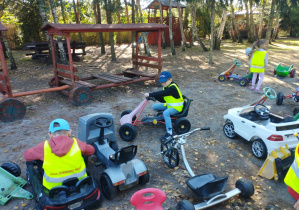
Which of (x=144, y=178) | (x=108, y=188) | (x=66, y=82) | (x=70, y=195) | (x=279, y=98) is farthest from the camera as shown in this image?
(x=66, y=82)

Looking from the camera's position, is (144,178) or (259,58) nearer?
(144,178)

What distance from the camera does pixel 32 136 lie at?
531cm

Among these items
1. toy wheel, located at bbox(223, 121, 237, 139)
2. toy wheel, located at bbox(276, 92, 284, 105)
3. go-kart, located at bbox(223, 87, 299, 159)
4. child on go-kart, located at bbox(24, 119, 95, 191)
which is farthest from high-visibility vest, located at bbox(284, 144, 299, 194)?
toy wheel, located at bbox(276, 92, 284, 105)

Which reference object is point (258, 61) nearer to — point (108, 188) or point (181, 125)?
point (181, 125)

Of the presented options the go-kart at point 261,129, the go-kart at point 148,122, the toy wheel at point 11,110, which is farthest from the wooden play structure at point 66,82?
the go-kart at point 261,129

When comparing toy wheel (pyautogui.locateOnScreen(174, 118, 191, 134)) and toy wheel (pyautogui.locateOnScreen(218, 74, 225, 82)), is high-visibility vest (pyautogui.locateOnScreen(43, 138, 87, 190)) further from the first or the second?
toy wheel (pyautogui.locateOnScreen(218, 74, 225, 82))

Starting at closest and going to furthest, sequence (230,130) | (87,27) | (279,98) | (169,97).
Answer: (169,97) → (230,130) → (279,98) → (87,27)

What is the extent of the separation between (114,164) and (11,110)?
4218 millimetres

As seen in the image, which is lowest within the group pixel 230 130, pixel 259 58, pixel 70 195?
pixel 230 130

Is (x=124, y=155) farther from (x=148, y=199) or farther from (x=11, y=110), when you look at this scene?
(x=11, y=110)

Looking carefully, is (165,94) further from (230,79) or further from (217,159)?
(230,79)

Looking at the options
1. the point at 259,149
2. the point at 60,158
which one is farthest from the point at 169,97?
the point at 60,158

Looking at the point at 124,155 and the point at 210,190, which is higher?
the point at 124,155

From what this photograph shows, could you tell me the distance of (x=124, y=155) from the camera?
10.7 feet
